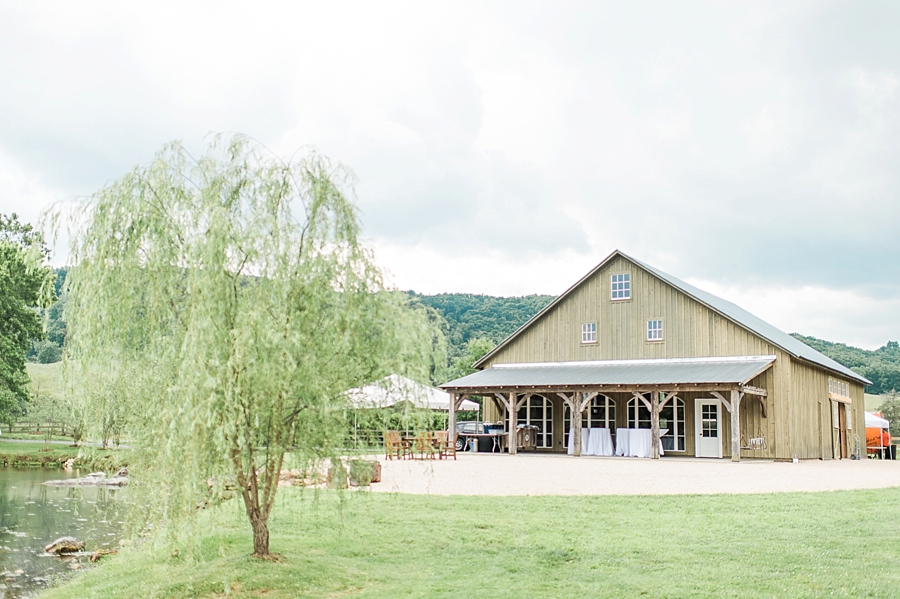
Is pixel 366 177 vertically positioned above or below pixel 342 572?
above

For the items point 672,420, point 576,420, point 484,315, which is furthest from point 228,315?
point 484,315

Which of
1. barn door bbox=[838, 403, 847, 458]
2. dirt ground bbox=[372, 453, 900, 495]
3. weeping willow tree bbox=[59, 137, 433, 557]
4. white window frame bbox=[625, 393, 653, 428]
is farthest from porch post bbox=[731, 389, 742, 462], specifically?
weeping willow tree bbox=[59, 137, 433, 557]

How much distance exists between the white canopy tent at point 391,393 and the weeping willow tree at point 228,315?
0.46 ft

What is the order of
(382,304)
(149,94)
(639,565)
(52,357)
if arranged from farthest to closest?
(52,357) → (149,94) → (639,565) → (382,304)

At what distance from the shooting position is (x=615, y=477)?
15.8 m

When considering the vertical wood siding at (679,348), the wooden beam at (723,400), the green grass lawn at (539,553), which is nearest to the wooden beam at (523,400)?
the vertical wood siding at (679,348)

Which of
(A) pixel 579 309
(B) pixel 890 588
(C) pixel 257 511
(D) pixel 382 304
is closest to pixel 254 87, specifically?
(D) pixel 382 304

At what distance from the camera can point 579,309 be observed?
26.1m

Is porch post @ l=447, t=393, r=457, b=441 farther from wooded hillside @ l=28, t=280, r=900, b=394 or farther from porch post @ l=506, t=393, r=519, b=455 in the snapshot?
wooded hillside @ l=28, t=280, r=900, b=394

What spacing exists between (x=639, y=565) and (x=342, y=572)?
3003 millimetres

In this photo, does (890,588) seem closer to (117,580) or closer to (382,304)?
(382,304)

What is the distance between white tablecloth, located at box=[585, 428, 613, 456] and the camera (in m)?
23.2

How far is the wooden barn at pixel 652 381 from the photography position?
22234 mm

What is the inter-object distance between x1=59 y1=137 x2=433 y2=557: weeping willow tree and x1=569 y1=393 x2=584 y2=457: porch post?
15.7m
